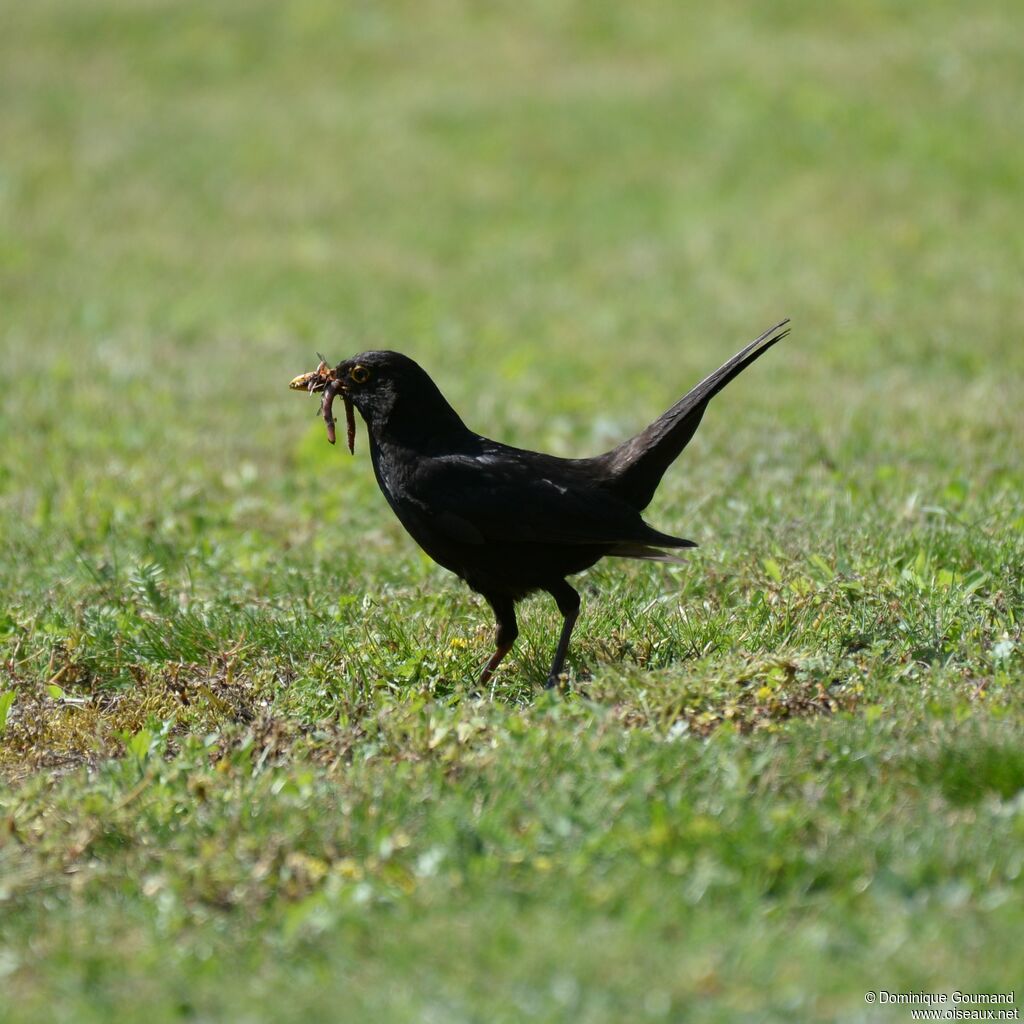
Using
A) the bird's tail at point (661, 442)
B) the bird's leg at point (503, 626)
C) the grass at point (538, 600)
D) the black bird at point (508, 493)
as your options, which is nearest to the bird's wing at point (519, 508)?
the black bird at point (508, 493)

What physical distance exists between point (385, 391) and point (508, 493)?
636 millimetres

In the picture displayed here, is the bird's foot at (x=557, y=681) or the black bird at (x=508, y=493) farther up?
the black bird at (x=508, y=493)

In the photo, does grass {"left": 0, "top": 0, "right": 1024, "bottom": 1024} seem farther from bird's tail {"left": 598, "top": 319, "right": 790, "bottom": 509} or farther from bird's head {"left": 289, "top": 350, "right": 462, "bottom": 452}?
bird's head {"left": 289, "top": 350, "right": 462, "bottom": 452}

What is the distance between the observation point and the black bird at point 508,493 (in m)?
4.79

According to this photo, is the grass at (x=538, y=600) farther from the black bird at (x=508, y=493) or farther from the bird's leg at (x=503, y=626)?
the black bird at (x=508, y=493)

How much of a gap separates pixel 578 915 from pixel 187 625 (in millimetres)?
2499

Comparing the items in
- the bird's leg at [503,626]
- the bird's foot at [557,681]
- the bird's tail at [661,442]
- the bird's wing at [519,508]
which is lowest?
the bird's foot at [557,681]

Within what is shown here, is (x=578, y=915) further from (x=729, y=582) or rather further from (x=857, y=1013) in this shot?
(x=729, y=582)

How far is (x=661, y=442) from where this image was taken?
492cm

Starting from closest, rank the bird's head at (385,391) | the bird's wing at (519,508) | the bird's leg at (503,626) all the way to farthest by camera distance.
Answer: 1. the bird's wing at (519,508)
2. the bird's leg at (503,626)
3. the bird's head at (385,391)

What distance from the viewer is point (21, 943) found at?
3.28 meters

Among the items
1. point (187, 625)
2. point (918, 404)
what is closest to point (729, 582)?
point (187, 625)

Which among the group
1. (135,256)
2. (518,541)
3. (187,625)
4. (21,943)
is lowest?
(21,943)

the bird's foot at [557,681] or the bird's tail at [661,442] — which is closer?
the bird's foot at [557,681]
